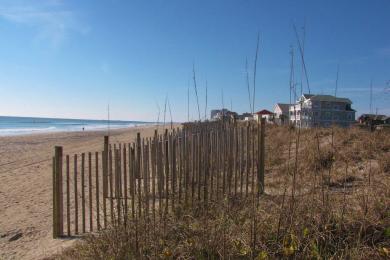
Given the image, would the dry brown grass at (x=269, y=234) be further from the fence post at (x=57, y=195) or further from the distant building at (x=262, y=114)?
the fence post at (x=57, y=195)

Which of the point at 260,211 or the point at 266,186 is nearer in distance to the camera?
the point at 260,211

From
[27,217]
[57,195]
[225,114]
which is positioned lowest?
[27,217]

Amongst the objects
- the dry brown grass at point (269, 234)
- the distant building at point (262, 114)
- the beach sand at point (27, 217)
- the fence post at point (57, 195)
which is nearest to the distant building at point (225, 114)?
the distant building at point (262, 114)

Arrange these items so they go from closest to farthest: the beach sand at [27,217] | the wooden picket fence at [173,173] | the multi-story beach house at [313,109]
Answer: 1. the multi-story beach house at [313,109]
2. the wooden picket fence at [173,173]
3. the beach sand at [27,217]

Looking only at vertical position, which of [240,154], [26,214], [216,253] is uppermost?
[240,154]

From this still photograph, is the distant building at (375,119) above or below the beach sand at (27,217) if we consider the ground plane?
above

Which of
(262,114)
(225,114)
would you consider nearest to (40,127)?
(225,114)

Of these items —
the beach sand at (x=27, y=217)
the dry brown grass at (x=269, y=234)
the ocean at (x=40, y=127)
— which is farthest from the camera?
the ocean at (x=40, y=127)

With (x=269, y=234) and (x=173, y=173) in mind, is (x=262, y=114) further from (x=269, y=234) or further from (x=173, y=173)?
(x=269, y=234)

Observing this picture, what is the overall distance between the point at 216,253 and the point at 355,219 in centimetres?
133

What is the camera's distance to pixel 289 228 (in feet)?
11.4

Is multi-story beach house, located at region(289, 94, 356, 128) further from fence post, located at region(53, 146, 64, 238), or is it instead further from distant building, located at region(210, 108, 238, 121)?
fence post, located at region(53, 146, 64, 238)

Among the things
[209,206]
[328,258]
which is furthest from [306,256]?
[209,206]

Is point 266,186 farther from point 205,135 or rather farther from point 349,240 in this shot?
point 349,240
